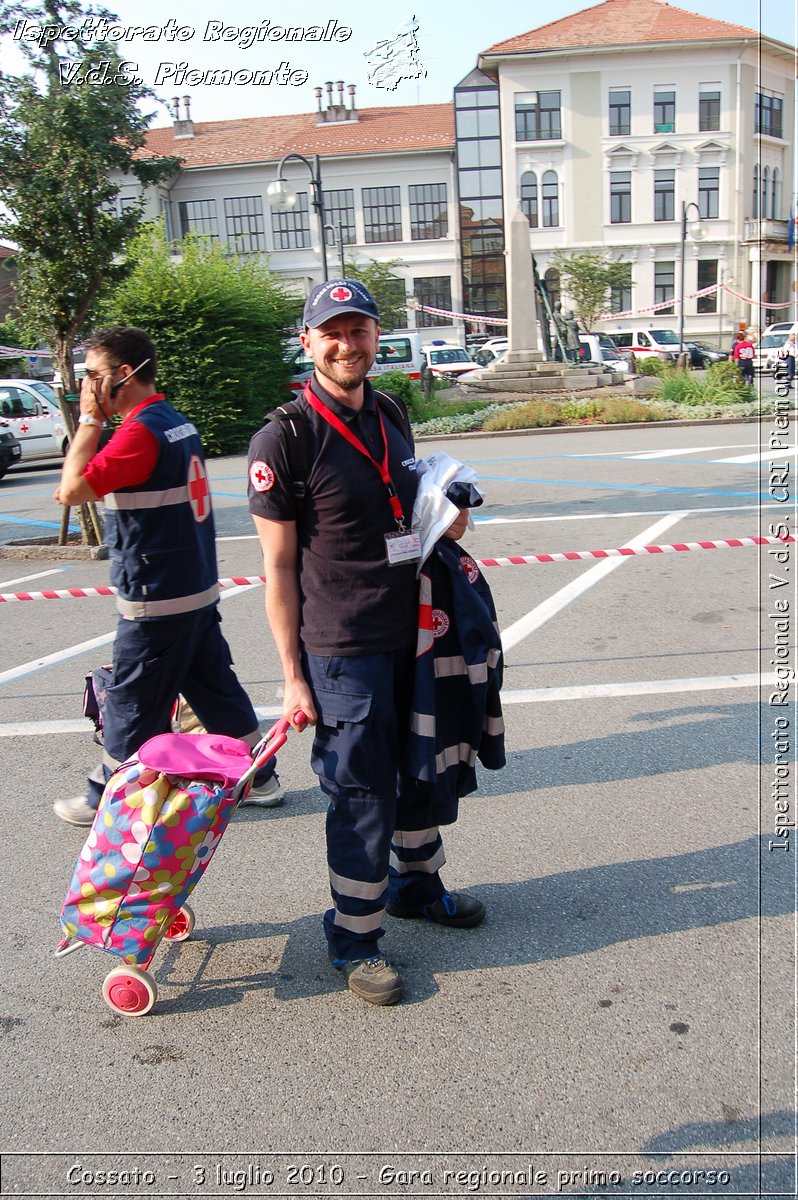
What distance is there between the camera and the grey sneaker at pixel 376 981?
3.09m

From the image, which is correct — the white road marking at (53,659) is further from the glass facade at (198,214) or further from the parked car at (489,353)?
the glass facade at (198,214)

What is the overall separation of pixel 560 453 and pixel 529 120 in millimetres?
44256

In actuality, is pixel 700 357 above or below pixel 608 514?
above

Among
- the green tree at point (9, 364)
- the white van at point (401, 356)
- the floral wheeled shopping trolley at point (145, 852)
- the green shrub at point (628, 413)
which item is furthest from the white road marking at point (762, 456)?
the green tree at point (9, 364)

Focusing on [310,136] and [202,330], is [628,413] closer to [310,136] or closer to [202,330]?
[202,330]

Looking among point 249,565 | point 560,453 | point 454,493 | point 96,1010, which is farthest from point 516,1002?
point 560,453

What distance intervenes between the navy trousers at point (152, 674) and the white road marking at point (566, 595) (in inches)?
114

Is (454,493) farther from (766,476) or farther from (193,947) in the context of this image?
(766,476)

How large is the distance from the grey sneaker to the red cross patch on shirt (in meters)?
1.46

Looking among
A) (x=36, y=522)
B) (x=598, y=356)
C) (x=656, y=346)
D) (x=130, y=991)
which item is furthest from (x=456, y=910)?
(x=656, y=346)

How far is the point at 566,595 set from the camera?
7855 millimetres

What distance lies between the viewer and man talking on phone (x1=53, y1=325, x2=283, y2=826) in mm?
3633

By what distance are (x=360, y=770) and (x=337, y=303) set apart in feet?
4.40

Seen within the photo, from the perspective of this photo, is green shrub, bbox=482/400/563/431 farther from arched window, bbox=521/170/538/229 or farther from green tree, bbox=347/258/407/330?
arched window, bbox=521/170/538/229
